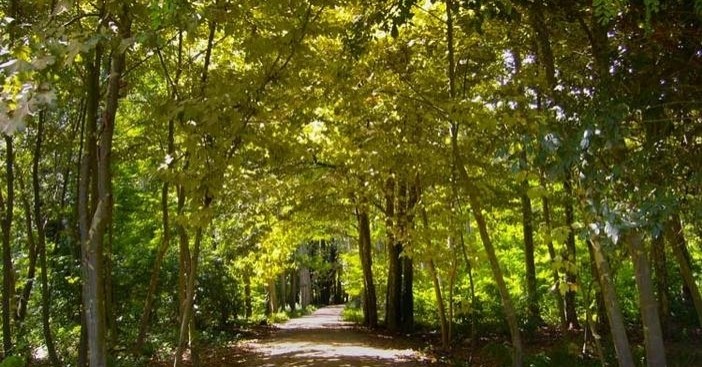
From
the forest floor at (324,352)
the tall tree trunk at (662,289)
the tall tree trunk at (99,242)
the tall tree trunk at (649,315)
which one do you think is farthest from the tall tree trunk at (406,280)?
the tall tree trunk at (99,242)

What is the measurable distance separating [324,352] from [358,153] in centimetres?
444

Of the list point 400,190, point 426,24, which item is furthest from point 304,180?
point 426,24

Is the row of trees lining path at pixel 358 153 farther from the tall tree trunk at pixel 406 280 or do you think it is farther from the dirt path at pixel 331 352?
the dirt path at pixel 331 352

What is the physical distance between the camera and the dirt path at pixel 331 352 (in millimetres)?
11094

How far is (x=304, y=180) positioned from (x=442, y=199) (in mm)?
4114

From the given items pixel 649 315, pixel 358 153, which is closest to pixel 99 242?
pixel 649 315

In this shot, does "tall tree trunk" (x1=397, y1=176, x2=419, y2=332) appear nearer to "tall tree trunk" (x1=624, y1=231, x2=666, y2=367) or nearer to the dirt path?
the dirt path

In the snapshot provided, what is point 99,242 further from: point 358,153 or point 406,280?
point 406,280

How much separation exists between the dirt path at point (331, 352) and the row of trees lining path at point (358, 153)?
1346 mm

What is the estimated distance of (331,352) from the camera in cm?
1260

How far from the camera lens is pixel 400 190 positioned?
15.1 metres

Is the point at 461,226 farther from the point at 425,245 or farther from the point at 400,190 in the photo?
the point at 400,190

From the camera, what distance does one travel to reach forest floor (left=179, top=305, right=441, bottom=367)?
11.1m

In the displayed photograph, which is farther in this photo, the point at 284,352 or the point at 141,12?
the point at 284,352
